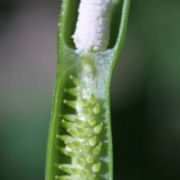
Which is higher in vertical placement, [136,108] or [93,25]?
[93,25]

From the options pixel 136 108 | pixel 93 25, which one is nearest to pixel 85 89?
pixel 93 25

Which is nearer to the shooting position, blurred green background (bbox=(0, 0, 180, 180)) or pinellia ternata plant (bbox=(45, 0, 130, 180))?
pinellia ternata plant (bbox=(45, 0, 130, 180))

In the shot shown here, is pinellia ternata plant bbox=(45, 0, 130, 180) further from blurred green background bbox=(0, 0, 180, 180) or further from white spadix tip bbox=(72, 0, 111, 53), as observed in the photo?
blurred green background bbox=(0, 0, 180, 180)

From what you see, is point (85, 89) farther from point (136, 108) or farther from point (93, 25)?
point (136, 108)

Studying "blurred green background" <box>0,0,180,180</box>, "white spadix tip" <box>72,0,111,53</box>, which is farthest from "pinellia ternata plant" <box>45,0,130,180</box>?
"blurred green background" <box>0,0,180,180</box>

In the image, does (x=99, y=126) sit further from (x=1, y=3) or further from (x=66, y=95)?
(x=1, y=3)

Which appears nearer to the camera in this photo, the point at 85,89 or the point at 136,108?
the point at 85,89
